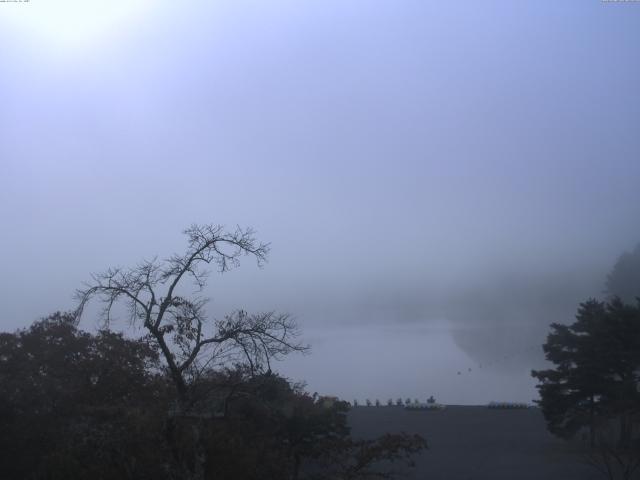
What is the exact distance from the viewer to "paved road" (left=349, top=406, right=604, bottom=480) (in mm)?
36969

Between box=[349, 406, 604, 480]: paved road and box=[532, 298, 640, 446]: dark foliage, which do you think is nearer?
box=[349, 406, 604, 480]: paved road

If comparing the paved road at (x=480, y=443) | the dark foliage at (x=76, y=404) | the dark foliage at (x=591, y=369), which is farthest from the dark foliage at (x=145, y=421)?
the dark foliage at (x=591, y=369)

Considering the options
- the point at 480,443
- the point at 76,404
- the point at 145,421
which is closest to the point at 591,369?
the point at 480,443

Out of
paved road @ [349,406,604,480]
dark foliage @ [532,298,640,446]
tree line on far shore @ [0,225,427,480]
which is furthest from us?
dark foliage @ [532,298,640,446]

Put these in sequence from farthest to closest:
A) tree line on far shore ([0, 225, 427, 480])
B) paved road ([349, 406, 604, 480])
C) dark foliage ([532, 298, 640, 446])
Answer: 1. dark foliage ([532, 298, 640, 446])
2. paved road ([349, 406, 604, 480])
3. tree line on far shore ([0, 225, 427, 480])

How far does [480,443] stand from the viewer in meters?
46.2

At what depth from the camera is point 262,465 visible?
18.5 meters

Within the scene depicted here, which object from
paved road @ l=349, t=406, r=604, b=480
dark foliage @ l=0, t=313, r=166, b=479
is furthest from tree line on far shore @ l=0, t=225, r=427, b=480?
paved road @ l=349, t=406, r=604, b=480

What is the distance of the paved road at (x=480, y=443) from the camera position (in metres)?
37.0

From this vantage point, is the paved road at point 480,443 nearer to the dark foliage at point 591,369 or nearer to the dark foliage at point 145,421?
the dark foliage at point 591,369

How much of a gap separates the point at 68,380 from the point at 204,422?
313 inches

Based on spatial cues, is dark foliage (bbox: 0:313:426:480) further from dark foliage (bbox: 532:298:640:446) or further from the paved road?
dark foliage (bbox: 532:298:640:446)

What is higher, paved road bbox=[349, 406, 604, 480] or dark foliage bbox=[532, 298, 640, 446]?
dark foliage bbox=[532, 298, 640, 446]

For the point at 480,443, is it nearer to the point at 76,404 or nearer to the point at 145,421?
the point at 76,404
